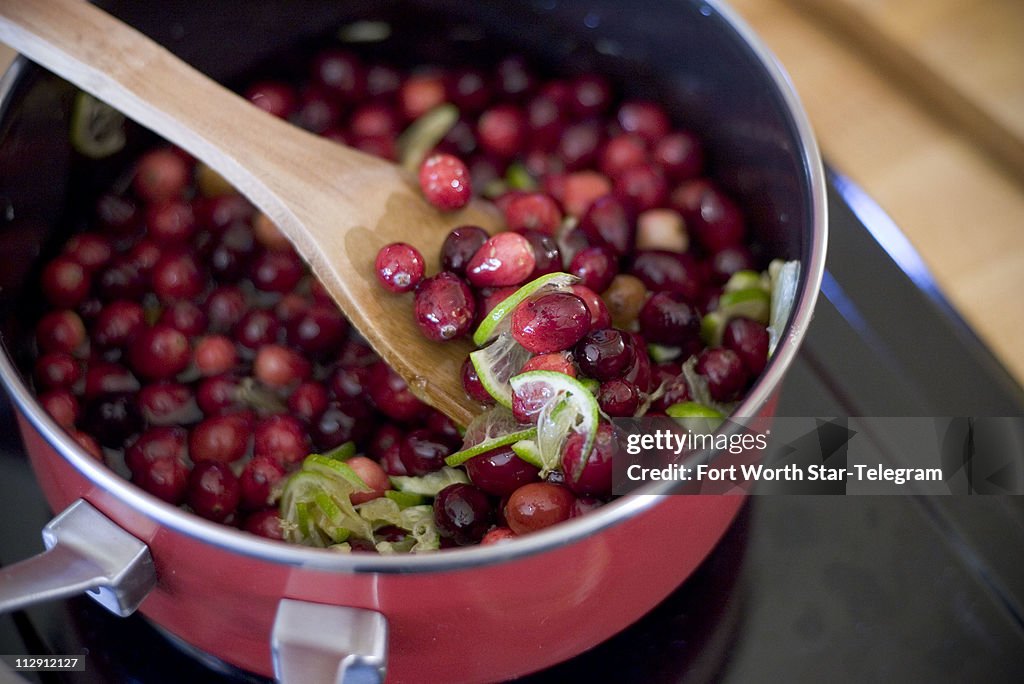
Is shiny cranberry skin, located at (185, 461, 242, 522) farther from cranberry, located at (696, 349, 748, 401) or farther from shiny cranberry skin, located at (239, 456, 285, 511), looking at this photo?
cranberry, located at (696, 349, 748, 401)

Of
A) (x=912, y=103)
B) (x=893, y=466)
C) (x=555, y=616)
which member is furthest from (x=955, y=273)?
(x=555, y=616)

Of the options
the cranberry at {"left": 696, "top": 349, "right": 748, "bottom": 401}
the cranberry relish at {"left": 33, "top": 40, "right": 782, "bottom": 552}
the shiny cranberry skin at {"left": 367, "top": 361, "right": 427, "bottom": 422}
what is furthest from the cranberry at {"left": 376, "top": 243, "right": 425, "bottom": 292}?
the cranberry at {"left": 696, "top": 349, "right": 748, "bottom": 401}

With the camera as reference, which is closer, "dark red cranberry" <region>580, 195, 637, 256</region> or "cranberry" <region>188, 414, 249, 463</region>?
"cranberry" <region>188, 414, 249, 463</region>

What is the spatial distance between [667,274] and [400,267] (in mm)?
337

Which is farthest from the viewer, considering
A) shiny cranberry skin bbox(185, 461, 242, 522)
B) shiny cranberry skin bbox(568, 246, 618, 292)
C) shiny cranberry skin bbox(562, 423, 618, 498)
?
shiny cranberry skin bbox(568, 246, 618, 292)

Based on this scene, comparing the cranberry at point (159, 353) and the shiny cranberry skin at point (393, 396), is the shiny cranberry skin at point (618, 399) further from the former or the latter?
the cranberry at point (159, 353)

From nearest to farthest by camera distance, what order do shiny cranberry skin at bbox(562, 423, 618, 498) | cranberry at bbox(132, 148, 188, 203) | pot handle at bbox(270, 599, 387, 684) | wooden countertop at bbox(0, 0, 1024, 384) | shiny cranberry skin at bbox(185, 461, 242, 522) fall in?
1. pot handle at bbox(270, 599, 387, 684)
2. shiny cranberry skin at bbox(562, 423, 618, 498)
3. shiny cranberry skin at bbox(185, 461, 242, 522)
4. cranberry at bbox(132, 148, 188, 203)
5. wooden countertop at bbox(0, 0, 1024, 384)

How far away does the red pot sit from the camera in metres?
0.65

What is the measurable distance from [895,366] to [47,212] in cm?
106

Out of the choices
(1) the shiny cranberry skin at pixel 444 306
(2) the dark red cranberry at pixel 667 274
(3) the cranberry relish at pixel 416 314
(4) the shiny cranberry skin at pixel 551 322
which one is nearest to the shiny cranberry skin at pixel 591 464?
(3) the cranberry relish at pixel 416 314

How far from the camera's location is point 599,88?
1.30 meters

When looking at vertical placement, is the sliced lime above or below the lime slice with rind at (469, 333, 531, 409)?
below

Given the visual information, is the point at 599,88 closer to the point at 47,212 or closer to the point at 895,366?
the point at 895,366

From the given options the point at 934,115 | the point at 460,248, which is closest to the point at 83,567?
the point at 460,248
